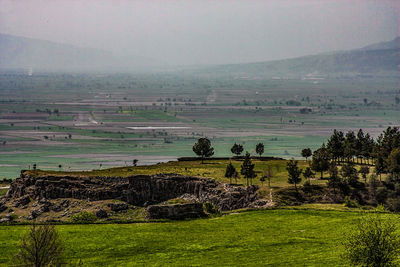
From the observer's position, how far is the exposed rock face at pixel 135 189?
89.9 metres

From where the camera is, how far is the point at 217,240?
6788 centimetres

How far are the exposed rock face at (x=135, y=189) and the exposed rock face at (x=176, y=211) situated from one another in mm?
8365

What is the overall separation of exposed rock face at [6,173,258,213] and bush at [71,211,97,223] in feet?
23.0

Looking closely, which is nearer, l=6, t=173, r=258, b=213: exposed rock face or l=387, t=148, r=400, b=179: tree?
l=6, t=173, r=258, b=213: exposed rock face

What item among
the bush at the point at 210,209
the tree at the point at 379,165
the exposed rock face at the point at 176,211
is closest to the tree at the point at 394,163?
the tree at the point at 379,165

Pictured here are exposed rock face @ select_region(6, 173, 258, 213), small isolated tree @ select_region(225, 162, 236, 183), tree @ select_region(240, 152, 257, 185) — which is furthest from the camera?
small isolated tree @ select_region(225, 162, 236, 183)

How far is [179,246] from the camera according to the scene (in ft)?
218

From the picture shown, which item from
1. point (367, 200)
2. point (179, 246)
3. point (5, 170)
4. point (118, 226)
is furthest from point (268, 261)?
point (5, 170)

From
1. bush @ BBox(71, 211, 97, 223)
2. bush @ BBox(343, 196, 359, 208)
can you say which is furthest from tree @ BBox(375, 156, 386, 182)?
bush @ BBox(71, 211, 97, 223)

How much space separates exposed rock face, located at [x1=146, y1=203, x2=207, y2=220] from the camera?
3179 inches

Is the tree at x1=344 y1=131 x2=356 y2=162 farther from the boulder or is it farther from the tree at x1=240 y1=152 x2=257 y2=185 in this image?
the boulder

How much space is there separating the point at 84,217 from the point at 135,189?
46.2 ft

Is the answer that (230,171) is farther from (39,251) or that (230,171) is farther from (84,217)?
(39,251)

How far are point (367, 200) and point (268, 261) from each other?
34.3m
